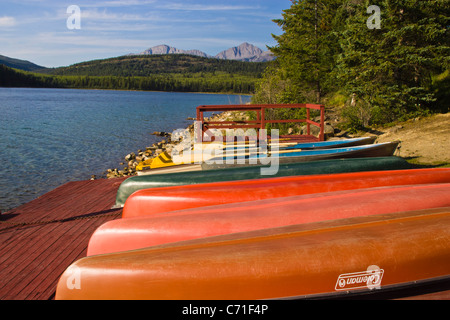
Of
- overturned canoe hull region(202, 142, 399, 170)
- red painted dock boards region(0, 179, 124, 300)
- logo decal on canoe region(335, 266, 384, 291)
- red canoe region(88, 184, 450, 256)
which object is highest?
overturned canoe hull region(202, 142, 399, 170)

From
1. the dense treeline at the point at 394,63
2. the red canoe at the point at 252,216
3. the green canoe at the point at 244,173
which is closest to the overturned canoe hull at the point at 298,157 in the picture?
the green canoe at the point at 244,173

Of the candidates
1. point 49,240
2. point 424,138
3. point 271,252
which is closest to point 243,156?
point 49,240

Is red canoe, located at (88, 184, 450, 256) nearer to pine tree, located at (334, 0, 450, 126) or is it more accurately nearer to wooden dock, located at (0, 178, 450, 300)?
wooden dock, located at (0, 178, 450, 300)

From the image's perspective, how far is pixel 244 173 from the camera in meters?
5.38

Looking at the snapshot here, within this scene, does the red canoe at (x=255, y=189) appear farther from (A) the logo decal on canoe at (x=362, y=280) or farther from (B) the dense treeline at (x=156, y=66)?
(B) the dense treeline at (x=156, y=66)

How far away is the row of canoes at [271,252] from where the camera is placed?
229 cm

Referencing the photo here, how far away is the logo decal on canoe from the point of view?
2328mm

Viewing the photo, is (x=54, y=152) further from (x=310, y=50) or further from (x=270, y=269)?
(x=270, y=269)

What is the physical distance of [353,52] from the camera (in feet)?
40.1

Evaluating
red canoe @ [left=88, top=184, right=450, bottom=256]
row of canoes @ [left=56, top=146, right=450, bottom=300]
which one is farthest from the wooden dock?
red canoe @ [left=88, top=184, right=450, bottom=256]

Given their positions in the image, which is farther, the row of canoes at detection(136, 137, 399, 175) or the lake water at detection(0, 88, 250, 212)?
the lake water at detection(0, 88, 250, 212)

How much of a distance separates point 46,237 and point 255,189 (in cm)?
315

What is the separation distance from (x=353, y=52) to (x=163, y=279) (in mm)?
12295
